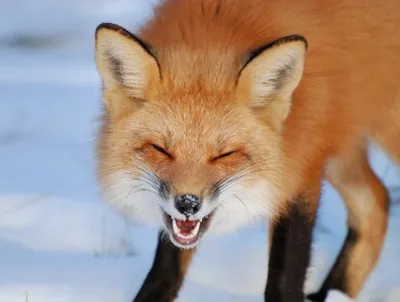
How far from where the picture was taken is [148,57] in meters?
2.73

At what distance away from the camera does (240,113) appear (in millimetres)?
2783

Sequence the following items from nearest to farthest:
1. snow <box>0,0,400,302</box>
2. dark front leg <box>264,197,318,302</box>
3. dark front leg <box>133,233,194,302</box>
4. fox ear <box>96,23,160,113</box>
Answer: fox ear <box>96,23,160,113</box> → dark front leg <box>264,197,318,302</box> → dark front leg <box>133,233,194,302</box> → snow <box>0,0,400,302</box>

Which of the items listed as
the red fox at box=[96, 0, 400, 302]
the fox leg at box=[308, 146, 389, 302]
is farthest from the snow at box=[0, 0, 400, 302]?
the red fox at box=[96, 0, 400, 302]

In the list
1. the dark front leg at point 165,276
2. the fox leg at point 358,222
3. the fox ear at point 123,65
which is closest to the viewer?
the fox ear at point 123,65

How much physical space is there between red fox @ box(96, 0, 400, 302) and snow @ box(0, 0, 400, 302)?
28cm

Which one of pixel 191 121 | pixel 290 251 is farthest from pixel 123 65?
pixel 290 251

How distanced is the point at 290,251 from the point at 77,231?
4.19ft

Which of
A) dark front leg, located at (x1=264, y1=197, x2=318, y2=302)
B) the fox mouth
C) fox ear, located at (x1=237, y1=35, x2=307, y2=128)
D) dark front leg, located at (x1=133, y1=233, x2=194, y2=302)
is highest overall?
fox ear, located at (x1=237, y1=35, x2=307, y2=128)

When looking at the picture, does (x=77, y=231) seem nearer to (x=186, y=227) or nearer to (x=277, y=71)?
(x=186, y=227)

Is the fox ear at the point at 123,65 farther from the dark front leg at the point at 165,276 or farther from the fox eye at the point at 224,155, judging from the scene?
the dark front leg at the point at 165,276

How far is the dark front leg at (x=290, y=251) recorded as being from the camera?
3.17 meters

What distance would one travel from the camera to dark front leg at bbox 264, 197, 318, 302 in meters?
3.17

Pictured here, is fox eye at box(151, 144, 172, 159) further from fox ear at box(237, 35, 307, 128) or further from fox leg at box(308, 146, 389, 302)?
fox leg at box(308, 146, 389, 302)

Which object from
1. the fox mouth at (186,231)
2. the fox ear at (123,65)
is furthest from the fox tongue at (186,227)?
the fox ear at (123,65)
